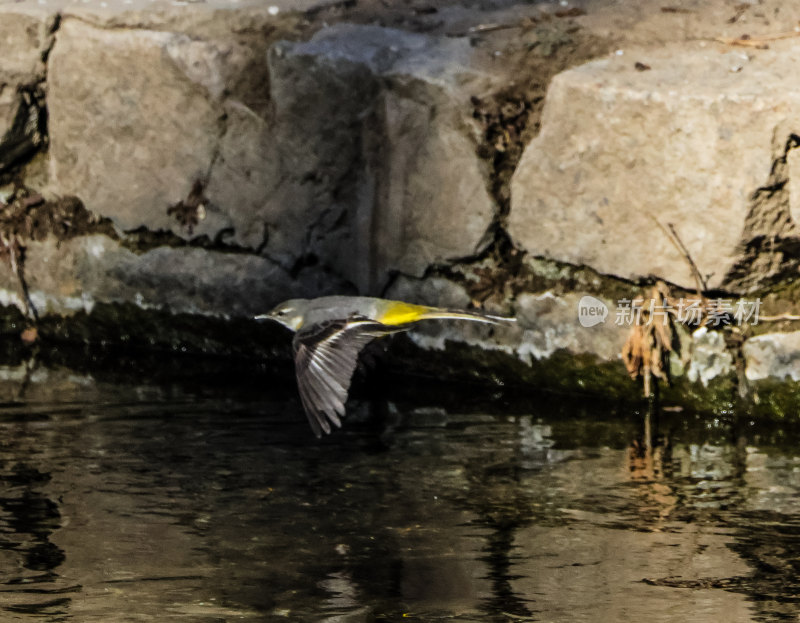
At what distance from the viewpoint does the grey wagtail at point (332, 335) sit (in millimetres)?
4051

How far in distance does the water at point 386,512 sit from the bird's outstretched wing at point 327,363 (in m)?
0.37

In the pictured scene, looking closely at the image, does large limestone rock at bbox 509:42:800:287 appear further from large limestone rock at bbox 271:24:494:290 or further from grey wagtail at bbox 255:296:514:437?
grey wagtail at bbox 255:296:514:437

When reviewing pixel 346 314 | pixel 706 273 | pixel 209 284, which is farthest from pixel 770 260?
pixel 209 284

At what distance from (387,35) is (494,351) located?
151 centimetres

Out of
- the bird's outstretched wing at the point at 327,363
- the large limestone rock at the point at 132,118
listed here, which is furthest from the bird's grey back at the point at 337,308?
the large limestone rock at the point at 132,118

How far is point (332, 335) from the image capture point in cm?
430

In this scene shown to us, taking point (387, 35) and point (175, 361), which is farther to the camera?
point (175, 361)

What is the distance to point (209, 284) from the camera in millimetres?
6289

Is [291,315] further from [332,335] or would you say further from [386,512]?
[386,512]

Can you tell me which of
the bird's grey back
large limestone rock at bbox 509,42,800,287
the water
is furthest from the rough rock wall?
the bird's grey back

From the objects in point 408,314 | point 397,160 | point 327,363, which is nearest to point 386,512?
point 327,363

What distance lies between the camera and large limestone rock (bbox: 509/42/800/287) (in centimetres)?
491

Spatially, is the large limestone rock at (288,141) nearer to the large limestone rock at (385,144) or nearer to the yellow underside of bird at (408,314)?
the large limestone rock at (385,144)

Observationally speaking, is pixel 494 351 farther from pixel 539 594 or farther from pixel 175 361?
pixel 539 594
